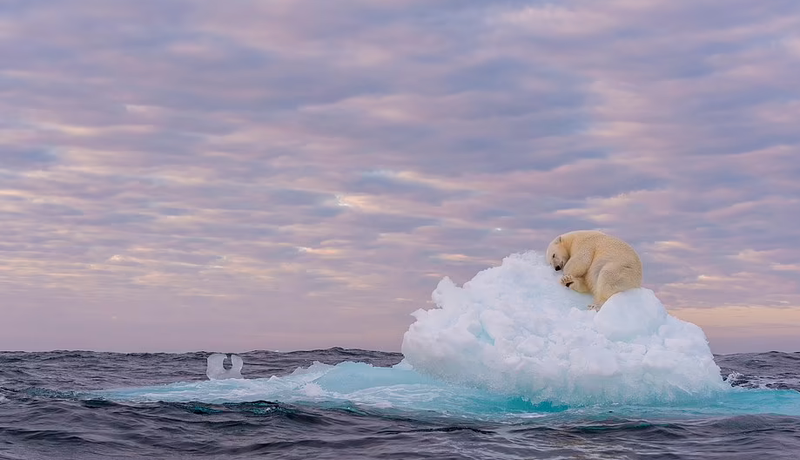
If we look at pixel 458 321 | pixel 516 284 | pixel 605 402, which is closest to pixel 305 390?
pixel 458 321

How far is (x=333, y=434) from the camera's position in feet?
41.3

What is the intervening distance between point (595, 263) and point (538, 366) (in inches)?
136

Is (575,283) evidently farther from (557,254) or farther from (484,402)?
(484,402)

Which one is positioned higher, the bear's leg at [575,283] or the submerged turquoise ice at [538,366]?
the bear's leg at [575,283]

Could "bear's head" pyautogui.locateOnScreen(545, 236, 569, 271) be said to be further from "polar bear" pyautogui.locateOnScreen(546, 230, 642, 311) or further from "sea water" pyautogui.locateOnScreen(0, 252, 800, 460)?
"sea water" pyautogui.locateOnScreen(0, 252, 800, 460)

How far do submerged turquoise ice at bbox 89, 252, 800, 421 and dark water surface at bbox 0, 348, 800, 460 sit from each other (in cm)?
91

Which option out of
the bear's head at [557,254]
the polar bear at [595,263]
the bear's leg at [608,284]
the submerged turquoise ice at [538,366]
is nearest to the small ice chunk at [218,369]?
the submerged turquoise ice at [538,366]

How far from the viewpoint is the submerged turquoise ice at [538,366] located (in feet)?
49.1

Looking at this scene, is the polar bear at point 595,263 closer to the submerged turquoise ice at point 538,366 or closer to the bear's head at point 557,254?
the bear's head at point 557,254

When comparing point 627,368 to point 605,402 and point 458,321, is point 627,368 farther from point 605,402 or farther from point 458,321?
point 458,321

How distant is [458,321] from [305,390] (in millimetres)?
3840

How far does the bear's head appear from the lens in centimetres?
1791

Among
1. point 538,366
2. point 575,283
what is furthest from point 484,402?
point 575,283

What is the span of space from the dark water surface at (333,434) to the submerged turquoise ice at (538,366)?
907 millimetres
